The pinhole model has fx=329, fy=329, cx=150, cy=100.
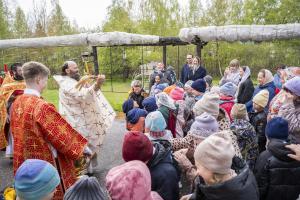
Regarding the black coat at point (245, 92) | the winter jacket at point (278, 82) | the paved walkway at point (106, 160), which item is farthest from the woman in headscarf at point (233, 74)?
the paved walkway at point (106, 160)

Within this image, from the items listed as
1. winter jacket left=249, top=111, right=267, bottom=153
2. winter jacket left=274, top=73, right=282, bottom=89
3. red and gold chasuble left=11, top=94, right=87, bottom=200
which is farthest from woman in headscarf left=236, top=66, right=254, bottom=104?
red and gold chasuble left=11, top=94, right=87, bottom=200

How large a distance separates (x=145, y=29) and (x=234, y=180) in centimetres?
2088

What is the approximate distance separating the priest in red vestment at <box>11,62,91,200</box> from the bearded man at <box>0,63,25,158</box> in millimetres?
2344

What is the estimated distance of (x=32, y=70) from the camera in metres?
3.03

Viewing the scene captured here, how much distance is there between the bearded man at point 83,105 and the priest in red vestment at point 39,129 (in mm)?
1126

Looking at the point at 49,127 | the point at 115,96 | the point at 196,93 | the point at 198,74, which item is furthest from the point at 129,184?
the point at 115,96

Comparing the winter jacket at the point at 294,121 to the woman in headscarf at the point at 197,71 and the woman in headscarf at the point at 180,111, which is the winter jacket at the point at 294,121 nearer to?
the woman in headscarf at the point at 180,111

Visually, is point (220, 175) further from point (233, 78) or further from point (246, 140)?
point (233, 78)

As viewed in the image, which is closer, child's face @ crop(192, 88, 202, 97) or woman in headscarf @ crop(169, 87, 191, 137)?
woman in headscarf @ crop(169, 87, 191, 137)

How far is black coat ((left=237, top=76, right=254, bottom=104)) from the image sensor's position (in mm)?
5977

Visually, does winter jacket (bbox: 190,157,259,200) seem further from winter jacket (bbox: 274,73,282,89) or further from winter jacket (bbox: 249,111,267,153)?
winter jacket (bbox: 274,73,282,89)

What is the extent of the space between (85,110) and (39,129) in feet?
5.48

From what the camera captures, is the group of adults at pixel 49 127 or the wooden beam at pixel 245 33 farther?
the wooden beam at pixel 245 33

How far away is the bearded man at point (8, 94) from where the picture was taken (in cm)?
531
